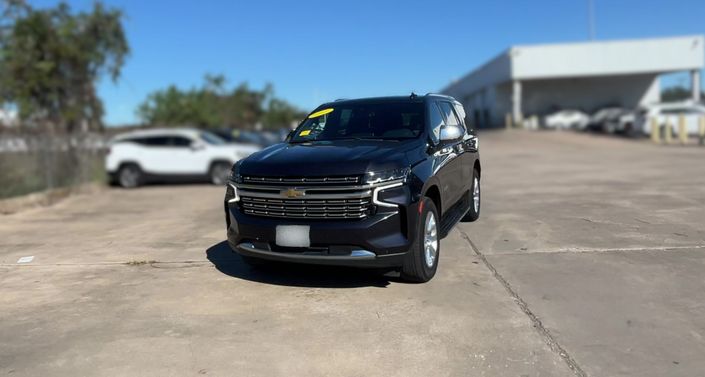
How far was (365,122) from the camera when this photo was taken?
21.9ft

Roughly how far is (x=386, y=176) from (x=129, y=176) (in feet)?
41.9

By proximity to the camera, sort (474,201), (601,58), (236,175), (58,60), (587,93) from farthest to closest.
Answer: (587,93) → (601,58) → (58,60) → (474,201) → (236,175)

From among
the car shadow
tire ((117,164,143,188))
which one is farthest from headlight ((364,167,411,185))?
tire ((117,164,143,188))

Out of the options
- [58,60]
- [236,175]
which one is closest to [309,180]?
[236,175]

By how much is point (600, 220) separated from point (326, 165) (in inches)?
187

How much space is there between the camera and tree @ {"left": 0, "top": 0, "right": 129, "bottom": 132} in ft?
73.9

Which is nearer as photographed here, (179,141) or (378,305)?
(378,305)

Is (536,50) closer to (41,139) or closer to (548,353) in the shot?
(41,139)

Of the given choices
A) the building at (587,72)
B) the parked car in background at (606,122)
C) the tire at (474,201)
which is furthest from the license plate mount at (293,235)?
the building at (587,72)

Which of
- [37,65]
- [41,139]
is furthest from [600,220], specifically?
[37,65]

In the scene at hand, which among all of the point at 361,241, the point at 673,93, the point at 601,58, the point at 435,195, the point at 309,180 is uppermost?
the point at 601,58

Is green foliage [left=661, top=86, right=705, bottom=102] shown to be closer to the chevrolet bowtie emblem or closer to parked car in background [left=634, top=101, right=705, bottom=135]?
parked car in background [left=634, top=101, right=705, bottom=135]

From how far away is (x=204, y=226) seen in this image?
29.9 feet

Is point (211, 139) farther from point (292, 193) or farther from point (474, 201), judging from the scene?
point (292, 193)
